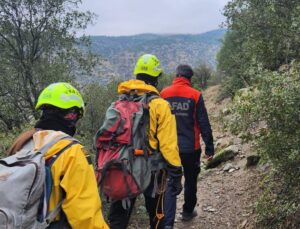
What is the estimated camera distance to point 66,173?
2674 mm

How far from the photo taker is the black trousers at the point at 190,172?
21.0ft

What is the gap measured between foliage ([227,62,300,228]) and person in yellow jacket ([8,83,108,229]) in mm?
2996

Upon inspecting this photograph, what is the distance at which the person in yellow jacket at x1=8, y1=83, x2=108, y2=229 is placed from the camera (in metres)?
2.68

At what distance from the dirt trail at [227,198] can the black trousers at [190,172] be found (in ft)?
1.53

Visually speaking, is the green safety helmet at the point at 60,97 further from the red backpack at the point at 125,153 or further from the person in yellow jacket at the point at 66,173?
the red backpack at the point at 125,153

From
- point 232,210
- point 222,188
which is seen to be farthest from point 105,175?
point 222,188

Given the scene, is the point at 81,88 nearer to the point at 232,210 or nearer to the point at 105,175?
the point at 232,210

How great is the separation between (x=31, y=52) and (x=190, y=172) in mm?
7688

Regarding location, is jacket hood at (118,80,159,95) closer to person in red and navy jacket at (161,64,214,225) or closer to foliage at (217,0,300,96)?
person in red and navy jacket at (161,64,214,225)

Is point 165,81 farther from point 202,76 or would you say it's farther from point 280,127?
point 280,127

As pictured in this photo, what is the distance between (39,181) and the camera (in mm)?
2582

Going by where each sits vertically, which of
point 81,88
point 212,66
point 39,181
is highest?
point 39,181

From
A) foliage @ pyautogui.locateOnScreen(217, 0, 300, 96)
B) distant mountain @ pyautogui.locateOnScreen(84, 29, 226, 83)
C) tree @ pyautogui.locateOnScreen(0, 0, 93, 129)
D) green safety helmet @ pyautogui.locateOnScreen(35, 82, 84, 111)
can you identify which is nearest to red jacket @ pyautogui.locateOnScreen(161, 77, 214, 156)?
foliage @ pyautogui.locateOnScreen(217, 0, 300, 96)

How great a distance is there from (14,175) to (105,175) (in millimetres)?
2084
